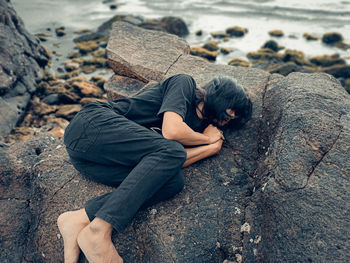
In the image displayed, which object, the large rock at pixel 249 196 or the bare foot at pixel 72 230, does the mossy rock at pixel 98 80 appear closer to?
the large rock at pixel 249 196

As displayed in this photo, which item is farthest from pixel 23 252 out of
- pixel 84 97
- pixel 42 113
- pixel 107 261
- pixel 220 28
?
pixel 220 28

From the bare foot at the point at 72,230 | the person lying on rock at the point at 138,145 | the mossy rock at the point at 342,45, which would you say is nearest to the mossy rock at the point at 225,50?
the mossy rock at the point at 342,45

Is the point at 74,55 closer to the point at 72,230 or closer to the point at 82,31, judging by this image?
the point at 82,31

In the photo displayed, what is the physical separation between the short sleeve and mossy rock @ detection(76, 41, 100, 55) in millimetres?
7657

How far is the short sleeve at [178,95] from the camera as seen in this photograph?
2.70 metres

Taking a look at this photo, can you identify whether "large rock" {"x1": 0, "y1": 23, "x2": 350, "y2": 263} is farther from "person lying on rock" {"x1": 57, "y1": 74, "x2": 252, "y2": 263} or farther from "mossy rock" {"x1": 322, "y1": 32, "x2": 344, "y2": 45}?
"mossy rock" {"x1": 322, "y1": 32, "x2": 344, "y2": 45}

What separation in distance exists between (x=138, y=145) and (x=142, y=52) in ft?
7.84

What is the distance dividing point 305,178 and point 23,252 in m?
2.31

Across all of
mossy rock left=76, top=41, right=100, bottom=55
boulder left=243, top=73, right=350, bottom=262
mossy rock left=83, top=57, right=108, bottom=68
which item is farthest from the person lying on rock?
mossy rock left=76, top=41, right=100, bottom=55

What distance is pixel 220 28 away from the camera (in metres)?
12.1

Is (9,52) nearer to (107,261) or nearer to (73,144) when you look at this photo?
(73,144)

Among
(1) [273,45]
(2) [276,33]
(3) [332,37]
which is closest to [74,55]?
(1) [273,45]

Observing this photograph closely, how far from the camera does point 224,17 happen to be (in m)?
13.4

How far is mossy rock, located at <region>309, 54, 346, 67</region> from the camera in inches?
353
